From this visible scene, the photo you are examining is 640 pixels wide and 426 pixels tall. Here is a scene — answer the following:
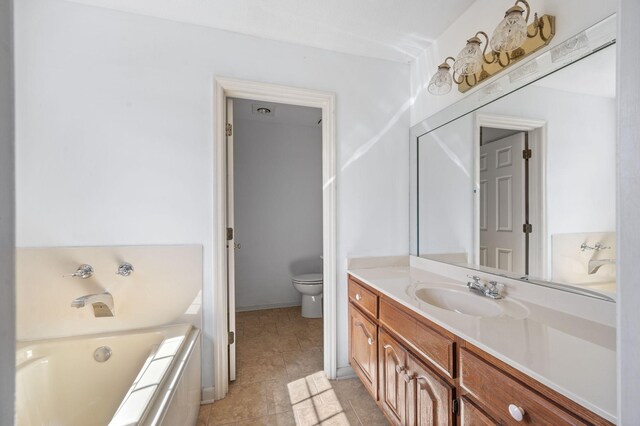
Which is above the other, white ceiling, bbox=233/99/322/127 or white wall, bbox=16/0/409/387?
white ceiling, bbox=233/99/322/127

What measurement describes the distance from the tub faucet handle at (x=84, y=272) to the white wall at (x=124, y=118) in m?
0.14

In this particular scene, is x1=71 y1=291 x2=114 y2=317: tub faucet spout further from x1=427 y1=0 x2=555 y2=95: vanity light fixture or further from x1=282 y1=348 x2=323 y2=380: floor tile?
x1=427 y1=0 x2=555 y2=95: vanity light fixture

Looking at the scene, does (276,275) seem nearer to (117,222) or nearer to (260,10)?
(117,222)

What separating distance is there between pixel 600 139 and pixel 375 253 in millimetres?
1311

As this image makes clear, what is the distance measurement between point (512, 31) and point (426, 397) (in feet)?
5.19

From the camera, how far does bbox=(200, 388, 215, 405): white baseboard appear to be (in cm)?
164

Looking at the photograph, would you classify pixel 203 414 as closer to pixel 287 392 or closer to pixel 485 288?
pixel 287 392

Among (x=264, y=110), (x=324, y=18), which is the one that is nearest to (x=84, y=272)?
(x=324, y=18)

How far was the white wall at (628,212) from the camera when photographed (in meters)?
0.36

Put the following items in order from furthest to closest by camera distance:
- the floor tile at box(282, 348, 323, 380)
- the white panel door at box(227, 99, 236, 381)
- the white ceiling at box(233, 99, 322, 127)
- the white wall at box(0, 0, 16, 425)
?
the white ceiling at box(233, 99, 322, 127), the floor tile at box(282, 348, 323, 380), the white panel door at box(227, 99, 236, 381), the white wall at box(0, 0, 16, 425)

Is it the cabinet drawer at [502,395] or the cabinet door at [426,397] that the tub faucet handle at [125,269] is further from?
the cabinet drawer at [502,395]

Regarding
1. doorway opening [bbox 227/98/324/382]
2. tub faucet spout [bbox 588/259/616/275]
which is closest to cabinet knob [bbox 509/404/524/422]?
tub faucet spout [bbox 588/259/616/275]

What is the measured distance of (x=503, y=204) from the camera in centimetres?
136

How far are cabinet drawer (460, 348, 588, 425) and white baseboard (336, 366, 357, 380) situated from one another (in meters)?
1.16
